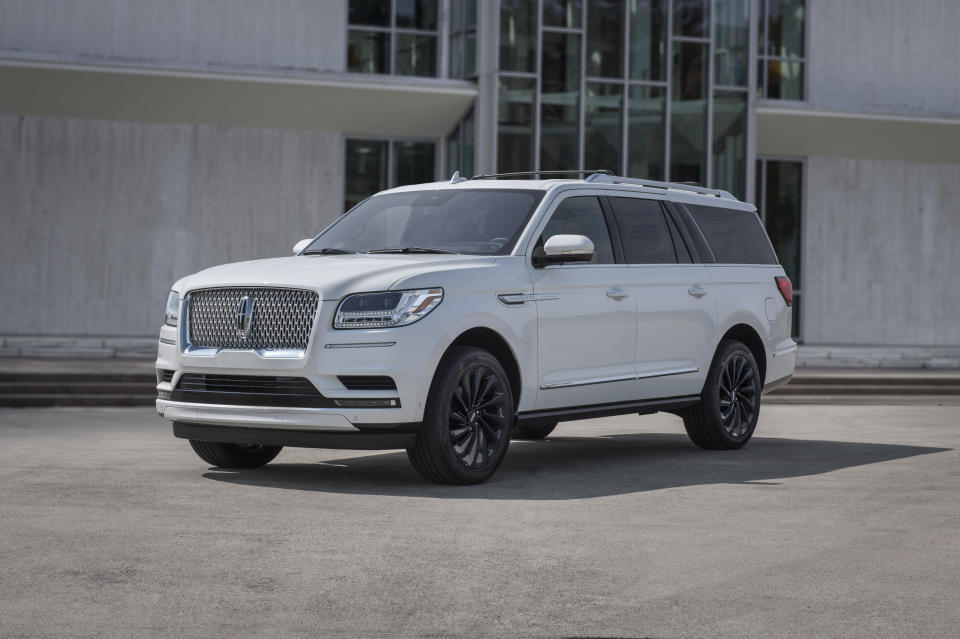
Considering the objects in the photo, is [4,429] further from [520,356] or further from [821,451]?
[821,451]

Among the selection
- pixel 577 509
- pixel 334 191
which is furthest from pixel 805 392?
pixel 577 509

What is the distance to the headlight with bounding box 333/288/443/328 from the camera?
28.2ft

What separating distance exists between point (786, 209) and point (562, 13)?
276 inches

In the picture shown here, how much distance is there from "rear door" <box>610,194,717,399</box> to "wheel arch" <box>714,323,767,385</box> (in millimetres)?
687

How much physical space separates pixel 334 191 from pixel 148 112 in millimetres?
3592

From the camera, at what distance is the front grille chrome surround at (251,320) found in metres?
8.76

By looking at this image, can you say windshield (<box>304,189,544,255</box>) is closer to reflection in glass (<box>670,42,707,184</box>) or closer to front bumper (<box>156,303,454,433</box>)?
front bumper (<box>156,303,454,433</box>)

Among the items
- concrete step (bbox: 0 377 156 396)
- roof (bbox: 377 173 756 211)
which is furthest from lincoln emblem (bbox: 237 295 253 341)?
concrete step (bbox: 0 377 156 396)

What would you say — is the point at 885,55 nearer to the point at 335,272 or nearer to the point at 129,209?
the point at 129,209

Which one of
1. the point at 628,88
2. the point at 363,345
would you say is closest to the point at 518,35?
the point at 628,88

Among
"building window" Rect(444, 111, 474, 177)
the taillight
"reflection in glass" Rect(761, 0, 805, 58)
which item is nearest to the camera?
the taillight

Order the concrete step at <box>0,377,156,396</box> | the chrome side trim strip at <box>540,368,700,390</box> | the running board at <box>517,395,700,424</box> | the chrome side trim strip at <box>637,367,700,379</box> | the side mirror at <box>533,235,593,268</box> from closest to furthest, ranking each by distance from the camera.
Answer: the side mirror at <box>533,235,593,268</box> < the running board at <box>517,395,700,424</box> < the chrome side trim strip at <box>540,368,700,390</box> < the chrome side trim strip at <box>637,367,700,379</box> < the concrete step at <box>0,377,156,396</box>

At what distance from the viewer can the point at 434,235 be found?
9.91 meters

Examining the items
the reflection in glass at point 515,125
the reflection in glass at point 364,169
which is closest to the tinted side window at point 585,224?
the reflection in glass at point 515,125
